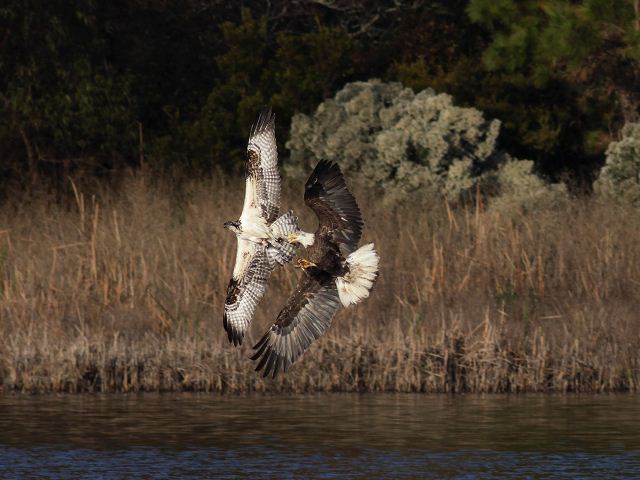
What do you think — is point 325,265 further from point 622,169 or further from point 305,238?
point 622,169

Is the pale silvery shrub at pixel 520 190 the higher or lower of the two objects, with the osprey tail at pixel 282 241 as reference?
higher

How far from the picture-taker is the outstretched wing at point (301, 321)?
33.4 ft

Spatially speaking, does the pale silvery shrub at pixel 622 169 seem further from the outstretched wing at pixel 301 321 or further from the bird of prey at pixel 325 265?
the bird of prey at pixel 325 265

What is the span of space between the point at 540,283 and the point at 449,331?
221 centimetres

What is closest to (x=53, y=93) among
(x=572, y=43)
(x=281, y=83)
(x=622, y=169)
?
(x=281, y=83)

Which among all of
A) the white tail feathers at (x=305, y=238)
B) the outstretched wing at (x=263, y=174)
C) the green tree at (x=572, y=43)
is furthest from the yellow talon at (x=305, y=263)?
the green tree at (x=572, y=43)

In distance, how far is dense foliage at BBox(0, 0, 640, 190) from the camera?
68.9 feet

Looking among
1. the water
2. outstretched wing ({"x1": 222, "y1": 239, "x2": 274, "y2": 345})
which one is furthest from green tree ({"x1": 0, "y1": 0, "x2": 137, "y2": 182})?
outstretched wing ({"x1": 222, "y1": 239, "x2": 274, "y2": 345})

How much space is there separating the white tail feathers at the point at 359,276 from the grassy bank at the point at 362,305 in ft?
9.81

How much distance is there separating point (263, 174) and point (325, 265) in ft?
2.70

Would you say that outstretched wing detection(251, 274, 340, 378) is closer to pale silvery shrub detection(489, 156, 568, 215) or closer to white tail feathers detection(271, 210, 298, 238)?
white tail feathers detection(271, 210, 298, 238)

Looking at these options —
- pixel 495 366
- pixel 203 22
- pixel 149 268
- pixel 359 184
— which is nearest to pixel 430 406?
pixel 495 366

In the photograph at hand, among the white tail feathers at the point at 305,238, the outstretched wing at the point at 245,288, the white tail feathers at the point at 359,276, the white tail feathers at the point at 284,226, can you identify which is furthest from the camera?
the outstretched wing at the point at 245,288

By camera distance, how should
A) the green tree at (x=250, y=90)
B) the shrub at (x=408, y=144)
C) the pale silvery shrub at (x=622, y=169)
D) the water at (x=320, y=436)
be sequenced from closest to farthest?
1. the water at (x=320, y=436)
2. the pale silvery shrub at (x=622, y=169)
3. the shrub at (x=408, y=144)
4. the green tree at (x=250, y=90)
